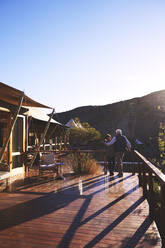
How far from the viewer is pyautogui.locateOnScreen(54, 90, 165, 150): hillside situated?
31539 mm

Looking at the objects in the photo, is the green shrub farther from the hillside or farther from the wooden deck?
the hillside

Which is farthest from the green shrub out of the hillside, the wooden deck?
the hillside

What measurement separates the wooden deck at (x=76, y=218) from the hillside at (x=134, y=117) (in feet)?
79.3

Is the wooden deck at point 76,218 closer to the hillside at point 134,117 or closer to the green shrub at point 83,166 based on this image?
the green shrub at point 83,166

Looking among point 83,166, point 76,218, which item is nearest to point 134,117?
point 83,166

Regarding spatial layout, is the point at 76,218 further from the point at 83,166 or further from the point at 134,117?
the point at 134,117

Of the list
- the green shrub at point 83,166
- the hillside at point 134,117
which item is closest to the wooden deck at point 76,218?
the green shrub at point 83,166

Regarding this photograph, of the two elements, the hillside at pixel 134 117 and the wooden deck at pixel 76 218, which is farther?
the hillside at pixel 134 117

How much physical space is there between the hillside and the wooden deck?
2418 centimetres

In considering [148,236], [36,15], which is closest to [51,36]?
[36,15]

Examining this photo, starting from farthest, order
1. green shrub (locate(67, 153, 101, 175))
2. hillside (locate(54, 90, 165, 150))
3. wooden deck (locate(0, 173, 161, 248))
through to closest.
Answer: hillside (locate(54, 90, 165, 150))
green shrub (locate(67, 153, 101, 175))
wooden deck (locate(0, 173, 161, 248))

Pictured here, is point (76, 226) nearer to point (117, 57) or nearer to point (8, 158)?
point (8, 158)

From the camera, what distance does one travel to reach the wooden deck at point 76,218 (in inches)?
95.5

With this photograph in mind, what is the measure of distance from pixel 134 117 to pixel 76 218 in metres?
33.6
